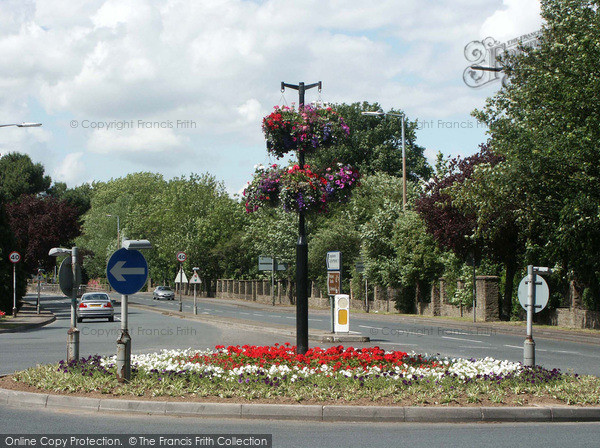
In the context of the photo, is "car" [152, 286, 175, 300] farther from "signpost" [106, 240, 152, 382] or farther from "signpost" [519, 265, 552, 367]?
"signpost" [519, 265, 552, 367]

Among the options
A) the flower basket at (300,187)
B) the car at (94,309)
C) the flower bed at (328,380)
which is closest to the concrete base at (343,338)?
the flower basket at (300,187)

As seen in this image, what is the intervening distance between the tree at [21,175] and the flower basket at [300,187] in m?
70.4

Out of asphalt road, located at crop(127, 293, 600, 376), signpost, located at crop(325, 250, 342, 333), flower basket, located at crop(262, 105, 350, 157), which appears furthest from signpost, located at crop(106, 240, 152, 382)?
signpost, located at crop(325, 250, 342, 333)

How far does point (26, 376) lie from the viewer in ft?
37.6

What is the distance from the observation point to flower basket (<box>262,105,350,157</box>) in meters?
13.4

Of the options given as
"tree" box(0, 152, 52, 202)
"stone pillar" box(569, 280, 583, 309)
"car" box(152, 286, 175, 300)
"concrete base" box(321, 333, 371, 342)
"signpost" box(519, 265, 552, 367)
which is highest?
"tree" box(0, 152, 52, 202)

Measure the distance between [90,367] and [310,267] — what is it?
4538cm

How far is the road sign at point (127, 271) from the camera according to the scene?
11.1m

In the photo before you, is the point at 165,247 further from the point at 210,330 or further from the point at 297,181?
the point at 297,181

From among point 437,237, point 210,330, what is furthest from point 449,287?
point 210,330

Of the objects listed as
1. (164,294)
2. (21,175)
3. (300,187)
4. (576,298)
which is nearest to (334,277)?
(300,187)

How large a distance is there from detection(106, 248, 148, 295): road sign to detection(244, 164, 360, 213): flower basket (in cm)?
303

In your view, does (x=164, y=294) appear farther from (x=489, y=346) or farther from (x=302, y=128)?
(x=302, y=128)

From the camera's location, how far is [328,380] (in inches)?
416
